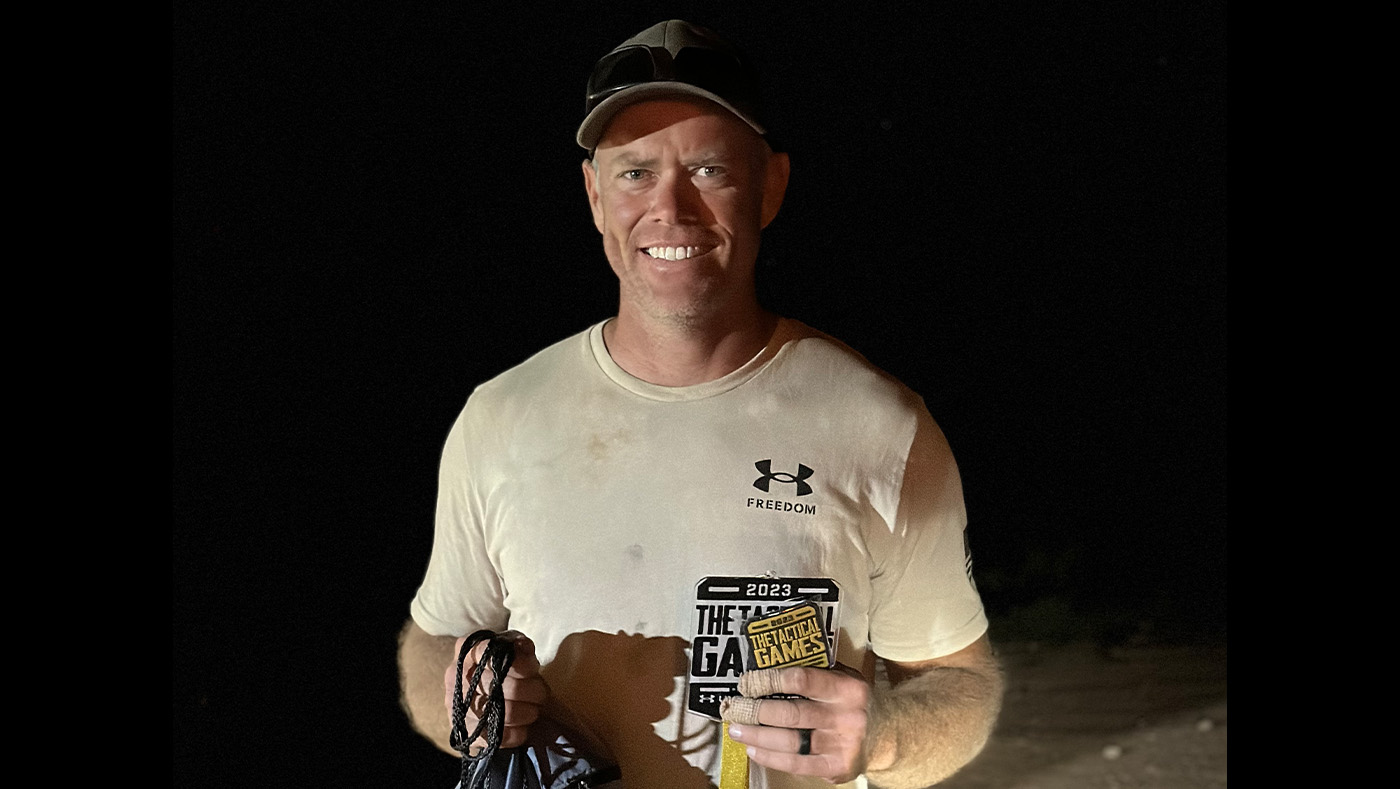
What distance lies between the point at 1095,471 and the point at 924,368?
0.88 metres

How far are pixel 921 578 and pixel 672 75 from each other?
101cm

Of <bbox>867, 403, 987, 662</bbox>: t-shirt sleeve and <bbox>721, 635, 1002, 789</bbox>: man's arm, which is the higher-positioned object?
<bbox>867, 403, 987, 662</bbox>: t-shirt sleeve

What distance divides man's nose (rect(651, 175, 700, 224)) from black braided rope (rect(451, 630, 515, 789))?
77 centimetres

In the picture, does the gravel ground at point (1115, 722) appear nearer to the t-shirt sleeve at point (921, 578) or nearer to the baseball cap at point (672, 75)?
the t-shirt sleeve at point (921, 578)

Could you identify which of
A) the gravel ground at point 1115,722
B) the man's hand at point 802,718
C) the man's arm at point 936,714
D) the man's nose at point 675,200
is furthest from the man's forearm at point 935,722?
the gravel ground at point 1115,722

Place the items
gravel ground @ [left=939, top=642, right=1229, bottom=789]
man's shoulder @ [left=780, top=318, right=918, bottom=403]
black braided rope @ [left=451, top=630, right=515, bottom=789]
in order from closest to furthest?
black braided rope @ [left=451, top=630, right=515, bottom=789] → man's shoulder @ [left=780, top=318, right=918, bottom=403] → gravel ground @ [left=939, top=642, right=1229, bottom=789]

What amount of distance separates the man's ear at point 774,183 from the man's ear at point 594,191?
311mm

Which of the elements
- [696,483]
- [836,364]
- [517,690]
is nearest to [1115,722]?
[836,364]

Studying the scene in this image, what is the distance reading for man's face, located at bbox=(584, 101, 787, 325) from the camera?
2.12m

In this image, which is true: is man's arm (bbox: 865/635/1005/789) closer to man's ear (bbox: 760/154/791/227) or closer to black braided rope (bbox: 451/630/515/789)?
black braided rope (bbox: 451/630/515/789)

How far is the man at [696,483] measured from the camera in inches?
82.3

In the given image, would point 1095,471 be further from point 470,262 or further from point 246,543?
point 246,543

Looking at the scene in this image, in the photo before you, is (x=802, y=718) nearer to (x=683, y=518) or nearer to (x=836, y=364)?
(x=683, y=518)

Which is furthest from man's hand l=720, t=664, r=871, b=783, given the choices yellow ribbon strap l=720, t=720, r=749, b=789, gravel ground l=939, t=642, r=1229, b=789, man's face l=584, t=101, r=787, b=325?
gravel ground l=939, t=642, r=1229, b=789
